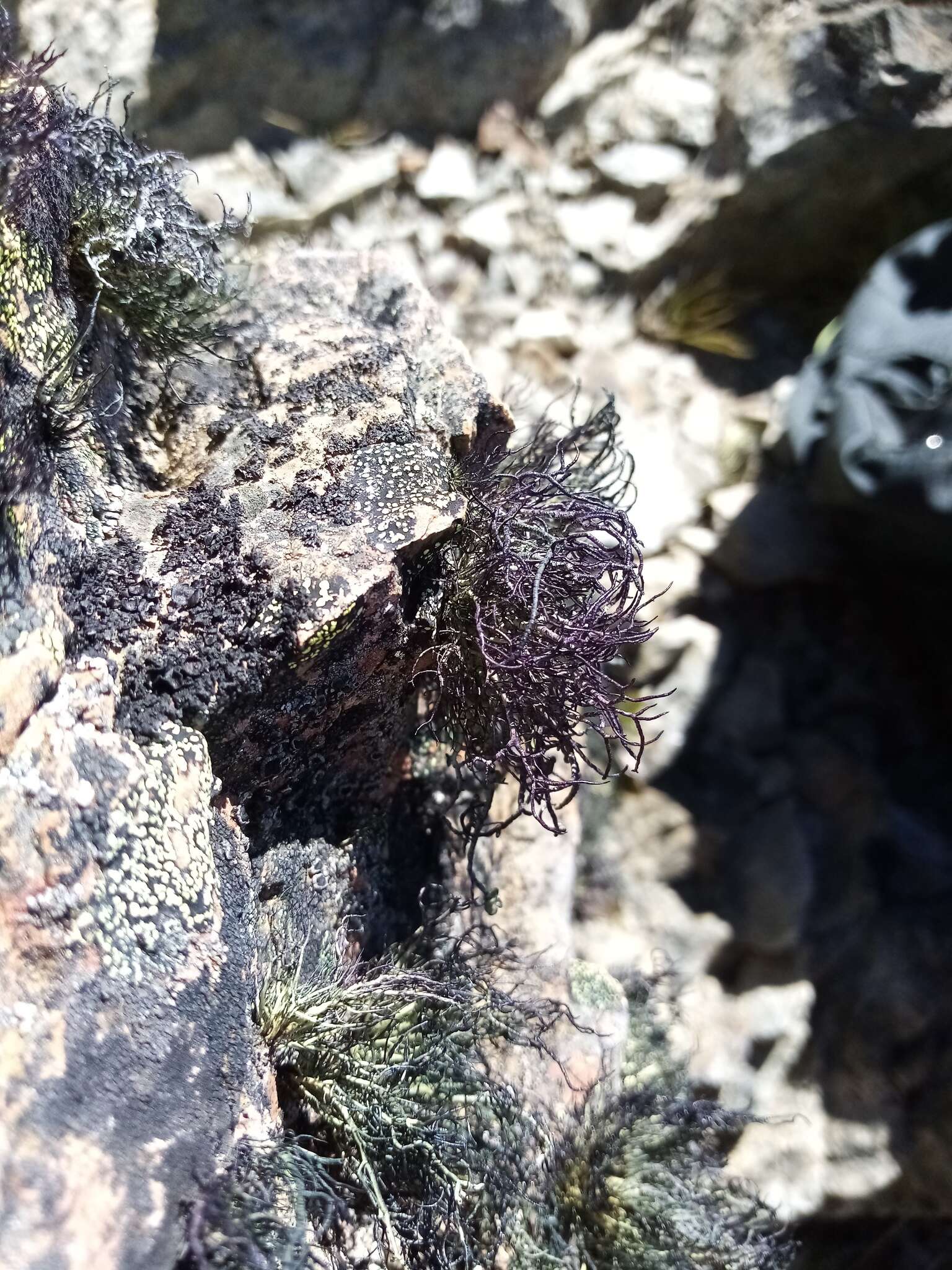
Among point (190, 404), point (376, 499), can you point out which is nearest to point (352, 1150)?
point (376, 499)

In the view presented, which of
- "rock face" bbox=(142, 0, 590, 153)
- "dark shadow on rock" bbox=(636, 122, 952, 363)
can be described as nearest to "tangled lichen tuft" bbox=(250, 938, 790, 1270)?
"dark shadow on rock" bbox=(636, 122, 952, 363)

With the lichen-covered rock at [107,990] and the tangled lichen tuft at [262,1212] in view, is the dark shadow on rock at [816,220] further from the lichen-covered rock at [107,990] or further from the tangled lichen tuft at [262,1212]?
the tangled lichen tuft at [262,1212]

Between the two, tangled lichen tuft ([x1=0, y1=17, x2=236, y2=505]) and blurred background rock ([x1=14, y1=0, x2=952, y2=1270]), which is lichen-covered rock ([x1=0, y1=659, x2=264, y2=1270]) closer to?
tangled lichen tuft ([x1=0, y1=17, x2=236, y2=505])

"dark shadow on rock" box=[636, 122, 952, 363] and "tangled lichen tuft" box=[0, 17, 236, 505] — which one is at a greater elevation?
"dark shadow on rock" box=[636, 122, 952, 363]

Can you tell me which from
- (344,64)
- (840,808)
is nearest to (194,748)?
(840,808)

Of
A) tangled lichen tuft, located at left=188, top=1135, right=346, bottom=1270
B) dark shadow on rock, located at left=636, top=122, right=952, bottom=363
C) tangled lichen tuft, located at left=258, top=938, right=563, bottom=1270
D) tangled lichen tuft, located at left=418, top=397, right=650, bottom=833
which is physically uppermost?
dark shadow on rock, located at left=636, top=122, right=952, bottom=363

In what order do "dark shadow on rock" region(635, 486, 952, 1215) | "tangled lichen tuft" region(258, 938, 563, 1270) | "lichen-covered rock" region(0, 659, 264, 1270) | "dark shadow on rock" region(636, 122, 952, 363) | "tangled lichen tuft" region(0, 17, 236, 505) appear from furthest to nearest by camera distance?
"dark shadow on rock" region(636, 122, 952, 363) < "dark shadow on rock" region(635, 486, 952, 1215) < "tangled lichen tuft" region(258, 938, 563, 1270) < "tangled lichen tuft" region(0, 17, 236, 505) < "lichen-covered rock" region(0, 659, 264, 1270)

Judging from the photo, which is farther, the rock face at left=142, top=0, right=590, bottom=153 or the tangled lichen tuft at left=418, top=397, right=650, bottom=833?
the rock face at left=142, top=0, right=590, bottom=153
